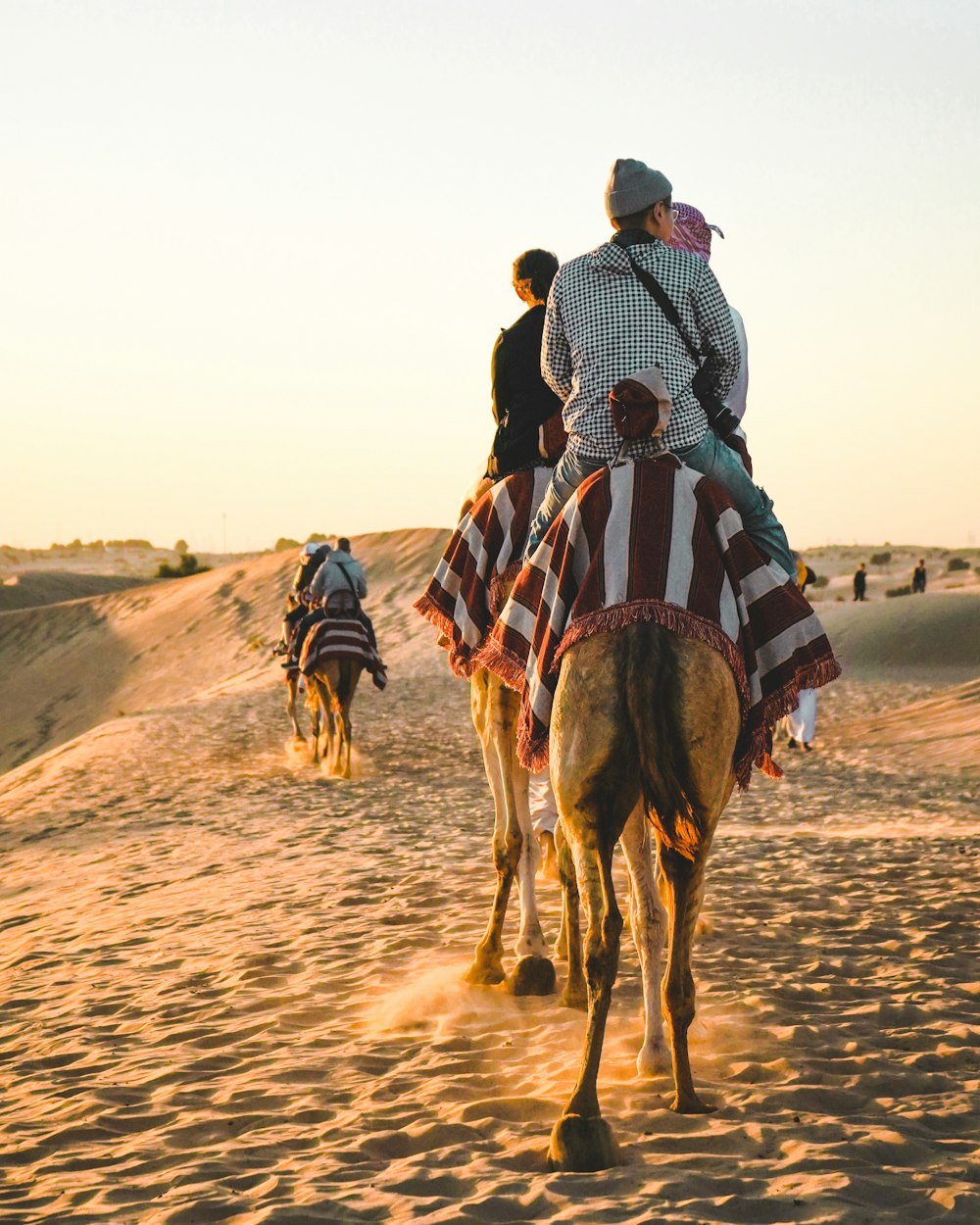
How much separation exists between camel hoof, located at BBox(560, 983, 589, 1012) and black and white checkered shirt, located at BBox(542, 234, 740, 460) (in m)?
2.59

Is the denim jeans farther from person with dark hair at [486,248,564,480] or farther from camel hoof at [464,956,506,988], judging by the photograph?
camel hoof at [464,956,506,988]

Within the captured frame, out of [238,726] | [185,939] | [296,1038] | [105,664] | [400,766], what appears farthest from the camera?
[105,664]

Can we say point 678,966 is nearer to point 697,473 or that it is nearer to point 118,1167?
point 697,473

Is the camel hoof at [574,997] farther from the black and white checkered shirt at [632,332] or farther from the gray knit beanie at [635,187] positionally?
the gray knit beanie at [635,187]

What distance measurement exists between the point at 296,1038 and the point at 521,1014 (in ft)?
3.36

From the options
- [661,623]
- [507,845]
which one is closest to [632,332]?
[661,623]

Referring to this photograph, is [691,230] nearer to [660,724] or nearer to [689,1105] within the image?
[660,724]

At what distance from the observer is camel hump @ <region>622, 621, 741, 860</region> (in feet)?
15.0

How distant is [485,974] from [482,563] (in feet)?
6.60

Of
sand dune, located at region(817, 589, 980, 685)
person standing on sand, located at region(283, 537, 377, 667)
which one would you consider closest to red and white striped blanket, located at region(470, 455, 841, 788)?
person standing on sand, located at region(283, 537, 377, 667)

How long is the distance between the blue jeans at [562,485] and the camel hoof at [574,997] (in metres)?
2.15

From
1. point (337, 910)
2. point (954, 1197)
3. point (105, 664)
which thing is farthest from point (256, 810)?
point (105, 664)

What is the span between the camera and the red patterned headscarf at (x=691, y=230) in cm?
625

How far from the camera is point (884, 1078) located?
533 centimetres
